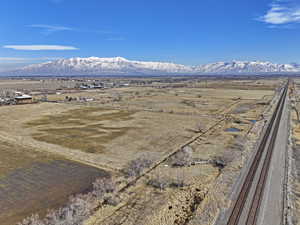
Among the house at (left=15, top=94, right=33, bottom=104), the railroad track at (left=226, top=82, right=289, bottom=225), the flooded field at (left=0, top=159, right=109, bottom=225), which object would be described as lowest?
the flooded field at (left=0, top=159, right=109, bottom=225)

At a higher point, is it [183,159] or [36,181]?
[183,159]

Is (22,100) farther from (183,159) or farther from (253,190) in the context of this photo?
(253,190)

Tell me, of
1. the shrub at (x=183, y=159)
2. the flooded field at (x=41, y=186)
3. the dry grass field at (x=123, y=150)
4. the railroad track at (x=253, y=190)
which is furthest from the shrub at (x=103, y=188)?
the railroad track at (x=253, y=190)

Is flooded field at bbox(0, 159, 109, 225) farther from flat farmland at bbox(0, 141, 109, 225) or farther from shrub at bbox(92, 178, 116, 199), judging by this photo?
shrub at bbox(92, 178, 116, 199)

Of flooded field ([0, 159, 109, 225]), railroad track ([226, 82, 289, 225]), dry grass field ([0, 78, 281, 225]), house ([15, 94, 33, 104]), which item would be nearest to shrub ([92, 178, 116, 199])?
dry grass field ([0, 78, 281, 225])

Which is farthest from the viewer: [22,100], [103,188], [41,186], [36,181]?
[22,100]

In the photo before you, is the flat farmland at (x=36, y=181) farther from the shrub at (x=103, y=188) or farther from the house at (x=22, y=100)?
the house at (x=22, y=100)

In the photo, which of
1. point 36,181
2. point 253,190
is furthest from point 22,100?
point 253,190

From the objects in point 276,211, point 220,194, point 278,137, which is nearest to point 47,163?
point 220,194

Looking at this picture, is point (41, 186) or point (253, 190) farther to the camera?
point (41, 186)

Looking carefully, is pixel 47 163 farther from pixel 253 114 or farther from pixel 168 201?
pixel 253 114
